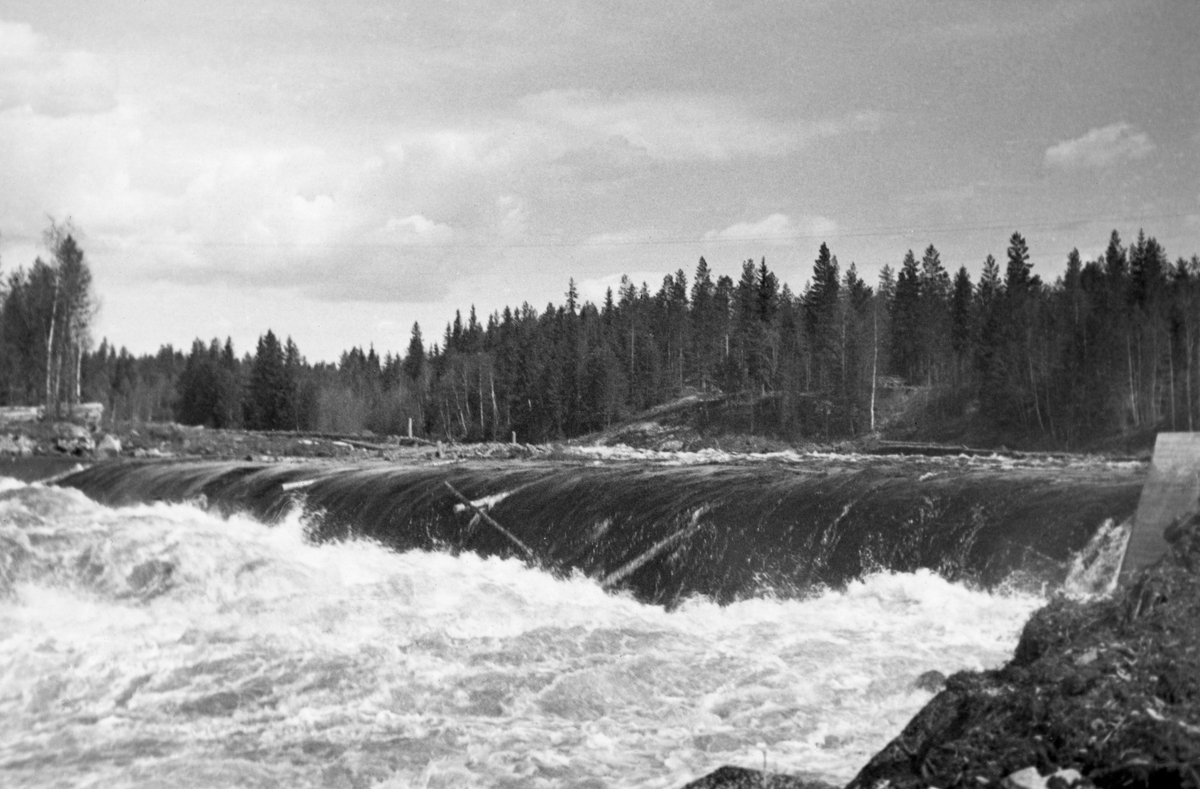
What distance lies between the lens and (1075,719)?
4.68 meters

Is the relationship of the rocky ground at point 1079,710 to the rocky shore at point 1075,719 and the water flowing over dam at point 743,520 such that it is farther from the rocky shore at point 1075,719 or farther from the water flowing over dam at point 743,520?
the water flowing over dam at point 743,520

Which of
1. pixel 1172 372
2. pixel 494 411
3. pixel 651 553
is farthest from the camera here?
pixel 494 411

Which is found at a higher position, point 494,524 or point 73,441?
point 73,441

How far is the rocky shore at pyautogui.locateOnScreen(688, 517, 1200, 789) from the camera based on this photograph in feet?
13.9

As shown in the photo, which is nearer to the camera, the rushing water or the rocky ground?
the rocky ground

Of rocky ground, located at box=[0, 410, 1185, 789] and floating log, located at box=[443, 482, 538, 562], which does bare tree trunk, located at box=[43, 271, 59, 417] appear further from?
rocky ground, located at box=[0, 410, 1185, 789]

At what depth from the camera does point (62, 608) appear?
13.0 m

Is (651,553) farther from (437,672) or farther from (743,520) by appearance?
(437,672)

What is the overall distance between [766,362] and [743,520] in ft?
214

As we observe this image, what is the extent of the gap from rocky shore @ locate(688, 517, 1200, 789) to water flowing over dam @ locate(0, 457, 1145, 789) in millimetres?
1145

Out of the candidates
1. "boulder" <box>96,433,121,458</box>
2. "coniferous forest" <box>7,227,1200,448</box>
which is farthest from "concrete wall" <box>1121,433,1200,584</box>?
"boulder" <box>96,433,121,458</box>

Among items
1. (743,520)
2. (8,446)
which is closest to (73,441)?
(8,446)

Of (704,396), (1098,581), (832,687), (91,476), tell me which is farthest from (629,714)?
(704,396)

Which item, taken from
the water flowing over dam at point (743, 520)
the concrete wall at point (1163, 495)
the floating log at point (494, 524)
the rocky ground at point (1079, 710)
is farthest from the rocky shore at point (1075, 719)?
the floating log at point (494, 524)
